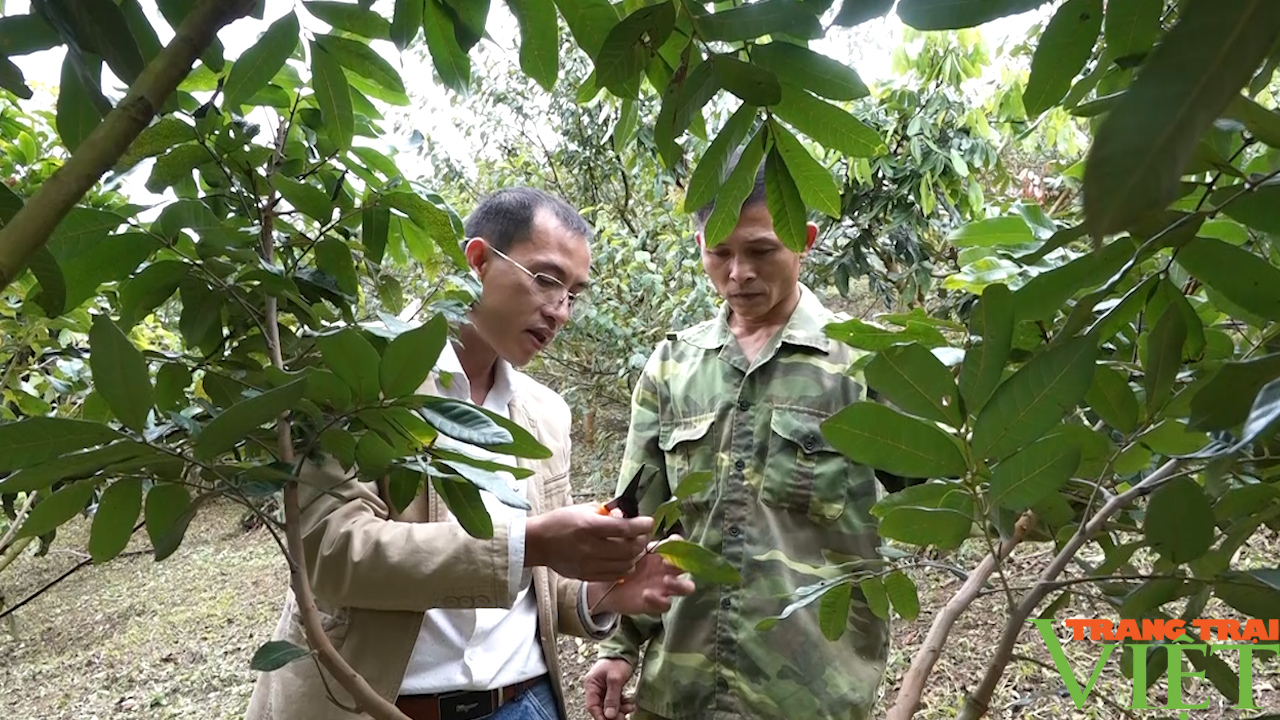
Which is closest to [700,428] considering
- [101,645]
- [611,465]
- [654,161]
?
[654,161]

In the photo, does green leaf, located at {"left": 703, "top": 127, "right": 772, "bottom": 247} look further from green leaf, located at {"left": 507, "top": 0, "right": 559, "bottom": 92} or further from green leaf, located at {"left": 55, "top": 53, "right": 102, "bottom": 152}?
green leaf, located at {"left": 55, "top": 53, "right": 102, "bottom": 152}

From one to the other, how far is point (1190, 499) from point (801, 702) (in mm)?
723

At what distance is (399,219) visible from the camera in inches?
28.9

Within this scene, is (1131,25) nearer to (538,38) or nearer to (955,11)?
(955,11)

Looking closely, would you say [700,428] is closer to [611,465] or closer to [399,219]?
[399,219]

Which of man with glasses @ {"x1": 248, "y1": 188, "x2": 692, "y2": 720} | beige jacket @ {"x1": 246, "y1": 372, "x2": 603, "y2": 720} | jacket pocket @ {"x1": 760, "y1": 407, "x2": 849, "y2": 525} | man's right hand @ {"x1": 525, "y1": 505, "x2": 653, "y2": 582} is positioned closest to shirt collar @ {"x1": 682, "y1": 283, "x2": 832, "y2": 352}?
jacket pocket @ {"x1": 760, "y1": 407, "x2": 849, "y2": 525}

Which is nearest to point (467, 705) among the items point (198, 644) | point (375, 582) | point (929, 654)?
point (375, 582)

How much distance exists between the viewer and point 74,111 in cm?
45

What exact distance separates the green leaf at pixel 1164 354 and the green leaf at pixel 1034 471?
0.06 metres

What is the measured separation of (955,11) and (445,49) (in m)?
0.35

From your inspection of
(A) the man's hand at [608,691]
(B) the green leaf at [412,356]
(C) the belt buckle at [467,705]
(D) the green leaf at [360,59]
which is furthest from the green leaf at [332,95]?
(A) the man's hand at [608,691]

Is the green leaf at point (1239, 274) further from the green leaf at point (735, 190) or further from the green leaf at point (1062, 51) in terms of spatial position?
the green leaf at point (735, 190)

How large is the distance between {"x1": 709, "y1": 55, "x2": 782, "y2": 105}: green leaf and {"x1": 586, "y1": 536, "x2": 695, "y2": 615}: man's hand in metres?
0.52

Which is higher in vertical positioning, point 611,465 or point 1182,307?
point 611,465
